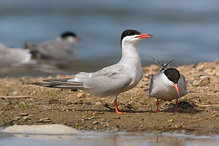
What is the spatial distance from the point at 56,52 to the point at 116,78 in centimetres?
681

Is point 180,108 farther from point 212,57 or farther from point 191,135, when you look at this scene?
point 212,57

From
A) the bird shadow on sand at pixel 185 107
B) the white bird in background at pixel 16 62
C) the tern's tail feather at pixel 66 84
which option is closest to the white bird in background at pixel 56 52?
the white bird in background at pixel 16 62

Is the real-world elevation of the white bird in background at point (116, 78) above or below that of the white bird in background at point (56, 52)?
below

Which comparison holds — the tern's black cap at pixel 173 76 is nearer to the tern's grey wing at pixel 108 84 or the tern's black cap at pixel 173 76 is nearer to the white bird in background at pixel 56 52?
the tern's grey wing at pixel 108 84

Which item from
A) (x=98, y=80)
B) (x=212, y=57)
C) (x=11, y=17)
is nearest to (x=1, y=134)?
(x=98, y=80)

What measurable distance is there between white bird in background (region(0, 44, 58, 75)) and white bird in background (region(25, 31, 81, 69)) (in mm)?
538

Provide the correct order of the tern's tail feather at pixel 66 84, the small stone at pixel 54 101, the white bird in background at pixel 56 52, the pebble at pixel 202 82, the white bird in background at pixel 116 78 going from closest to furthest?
the white bird in background at pixel 116 78 → the tern's tail feather at pixel 66 84 → the small stone at pixel 54 101 → the pebble at pixel 202 82 → the white bird in background at pixel 56 52

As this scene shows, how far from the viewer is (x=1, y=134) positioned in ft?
14.0

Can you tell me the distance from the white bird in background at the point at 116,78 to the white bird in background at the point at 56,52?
19.4 ft

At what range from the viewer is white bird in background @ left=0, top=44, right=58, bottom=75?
1044 centimetres

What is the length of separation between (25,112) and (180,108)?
72.1 inches

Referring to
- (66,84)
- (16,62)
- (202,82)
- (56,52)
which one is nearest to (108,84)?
(66,84)

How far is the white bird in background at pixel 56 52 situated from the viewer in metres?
11.4

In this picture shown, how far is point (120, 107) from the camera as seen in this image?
5.78 m
